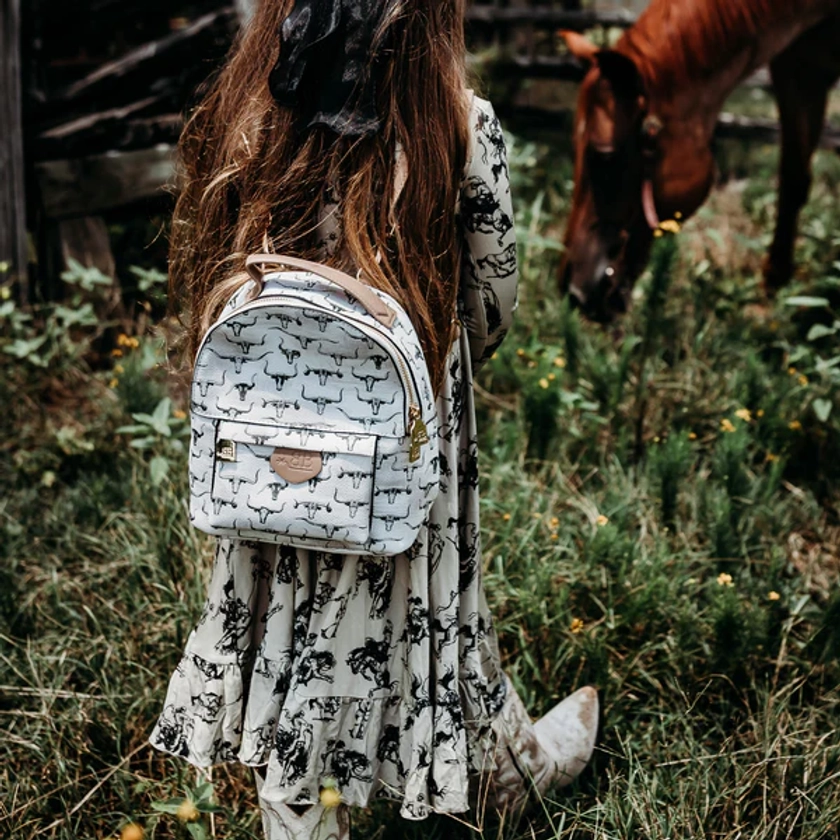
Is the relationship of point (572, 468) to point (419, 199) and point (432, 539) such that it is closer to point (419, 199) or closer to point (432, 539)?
point (432, 539)

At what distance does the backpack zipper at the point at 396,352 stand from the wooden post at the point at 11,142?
2.82 m

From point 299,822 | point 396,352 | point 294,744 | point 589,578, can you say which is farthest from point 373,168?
point 589,578

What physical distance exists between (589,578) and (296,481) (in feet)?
4.76

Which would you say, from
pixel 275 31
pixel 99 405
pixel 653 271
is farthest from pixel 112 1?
pixel 275 31

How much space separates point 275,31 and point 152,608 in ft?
5.34

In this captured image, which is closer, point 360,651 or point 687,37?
point 360,651

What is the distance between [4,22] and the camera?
3.92 m

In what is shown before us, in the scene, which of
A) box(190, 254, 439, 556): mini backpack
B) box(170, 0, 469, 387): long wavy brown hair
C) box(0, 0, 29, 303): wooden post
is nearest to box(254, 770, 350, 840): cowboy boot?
box(190, 254, 439, 556): mini backpack

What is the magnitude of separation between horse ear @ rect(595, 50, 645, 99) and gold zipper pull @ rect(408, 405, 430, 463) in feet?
8.11

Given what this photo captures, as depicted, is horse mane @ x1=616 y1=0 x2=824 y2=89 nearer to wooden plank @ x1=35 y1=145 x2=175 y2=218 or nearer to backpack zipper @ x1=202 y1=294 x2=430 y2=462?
wooden plank @ x1=35 y1=145 x2=175 y2=218

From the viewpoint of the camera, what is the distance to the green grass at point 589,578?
2.21m

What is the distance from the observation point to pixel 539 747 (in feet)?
7.22

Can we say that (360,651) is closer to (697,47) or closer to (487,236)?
(487,236)

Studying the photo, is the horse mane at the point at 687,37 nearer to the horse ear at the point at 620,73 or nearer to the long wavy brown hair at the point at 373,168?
the horse ear at the point at 620,73
